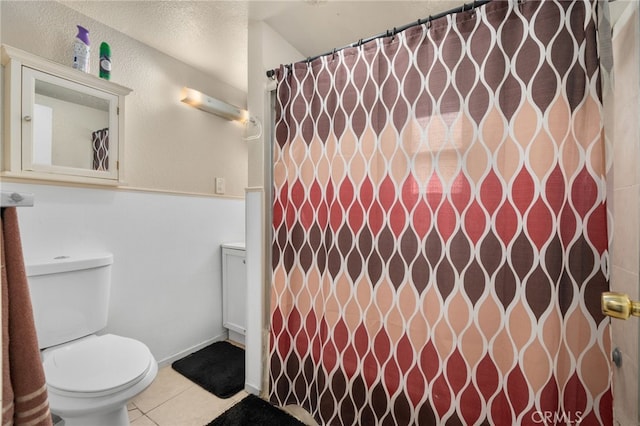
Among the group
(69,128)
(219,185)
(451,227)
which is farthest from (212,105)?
(451,227)

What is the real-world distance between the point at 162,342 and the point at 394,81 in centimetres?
210

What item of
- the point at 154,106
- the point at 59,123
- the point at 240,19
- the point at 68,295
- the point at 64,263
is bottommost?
the point at 68,295

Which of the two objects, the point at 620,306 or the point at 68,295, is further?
the point at 68,295

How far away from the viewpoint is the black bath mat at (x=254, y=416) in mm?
1372

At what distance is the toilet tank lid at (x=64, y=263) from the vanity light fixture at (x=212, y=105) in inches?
46.2

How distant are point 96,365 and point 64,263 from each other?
20.3 inches

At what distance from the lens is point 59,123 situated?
1.43 metres

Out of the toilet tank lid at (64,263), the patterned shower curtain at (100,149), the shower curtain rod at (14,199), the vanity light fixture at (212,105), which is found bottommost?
the toilet tank lid at (64,263)

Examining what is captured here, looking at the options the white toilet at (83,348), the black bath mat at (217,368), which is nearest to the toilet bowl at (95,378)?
the white toilet at (83,348)

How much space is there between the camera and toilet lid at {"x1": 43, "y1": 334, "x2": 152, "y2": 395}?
41.1 inches

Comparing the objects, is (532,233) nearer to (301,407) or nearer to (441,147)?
(441,147)

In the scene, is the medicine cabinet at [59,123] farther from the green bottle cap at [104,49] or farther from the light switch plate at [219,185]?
the light switch plate at [219,185]

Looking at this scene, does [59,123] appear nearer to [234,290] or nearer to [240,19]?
[240,19]

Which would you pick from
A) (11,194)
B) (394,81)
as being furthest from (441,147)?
(11,194)
